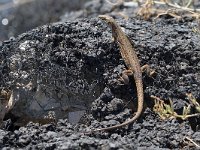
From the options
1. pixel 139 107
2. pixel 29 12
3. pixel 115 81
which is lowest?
pixel 139 107

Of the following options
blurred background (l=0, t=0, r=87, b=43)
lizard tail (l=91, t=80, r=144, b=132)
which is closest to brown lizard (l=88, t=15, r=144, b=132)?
lizard tail (l=91, t=80, r=144, b=132)

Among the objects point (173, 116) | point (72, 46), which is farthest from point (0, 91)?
point (173, 116)

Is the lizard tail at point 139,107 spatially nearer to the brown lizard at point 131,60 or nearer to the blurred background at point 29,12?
the brown lizard at point 131,60

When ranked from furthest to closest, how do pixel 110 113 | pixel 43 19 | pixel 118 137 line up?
pixel 43 19, pixel 110 113, pixel 118 137

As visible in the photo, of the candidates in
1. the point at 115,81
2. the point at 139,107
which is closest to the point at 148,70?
the point at 115,81

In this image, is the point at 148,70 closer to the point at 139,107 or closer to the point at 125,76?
the point at 125,76

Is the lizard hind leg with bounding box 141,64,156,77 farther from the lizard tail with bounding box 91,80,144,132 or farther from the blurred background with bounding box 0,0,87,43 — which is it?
the blurred background with bounding box 0,0,87,43

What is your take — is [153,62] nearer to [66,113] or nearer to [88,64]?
[88,64]

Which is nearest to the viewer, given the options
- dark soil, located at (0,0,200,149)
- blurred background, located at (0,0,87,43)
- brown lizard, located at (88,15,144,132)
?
dark soil, located at (0,0,200,149)
